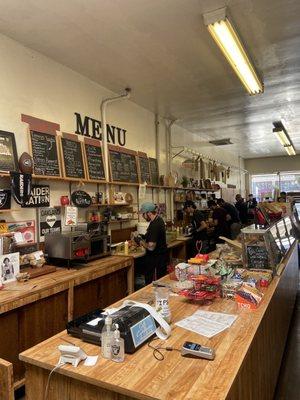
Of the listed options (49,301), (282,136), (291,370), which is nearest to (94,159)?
(49,301)

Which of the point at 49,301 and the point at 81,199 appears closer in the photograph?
the point at 49,301

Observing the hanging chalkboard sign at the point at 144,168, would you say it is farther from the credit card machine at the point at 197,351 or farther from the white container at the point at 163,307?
the credit card machine at the point at 197,351

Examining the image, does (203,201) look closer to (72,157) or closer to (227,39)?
(72,157)

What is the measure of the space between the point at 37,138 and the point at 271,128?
5.97 m

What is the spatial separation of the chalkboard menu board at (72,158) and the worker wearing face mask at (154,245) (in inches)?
38.9

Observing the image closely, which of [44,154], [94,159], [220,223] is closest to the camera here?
[44,154]

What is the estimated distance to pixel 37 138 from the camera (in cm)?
355

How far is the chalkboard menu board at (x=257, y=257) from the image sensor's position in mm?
2971

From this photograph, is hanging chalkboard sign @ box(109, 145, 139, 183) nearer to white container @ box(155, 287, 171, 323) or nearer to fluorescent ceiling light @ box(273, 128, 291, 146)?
white container @ box(155, 287, 171, 323)

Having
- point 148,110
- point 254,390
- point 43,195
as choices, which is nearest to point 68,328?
point 254,390

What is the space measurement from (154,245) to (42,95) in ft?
7.50

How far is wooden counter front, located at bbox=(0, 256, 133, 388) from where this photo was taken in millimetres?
2490

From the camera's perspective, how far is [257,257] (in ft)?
9.83

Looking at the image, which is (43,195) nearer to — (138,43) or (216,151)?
(138,43)
